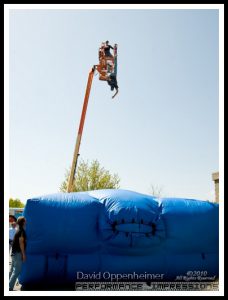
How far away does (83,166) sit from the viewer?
29.5 metres

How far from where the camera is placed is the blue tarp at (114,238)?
24.6 feet

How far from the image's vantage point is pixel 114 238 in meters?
7.69

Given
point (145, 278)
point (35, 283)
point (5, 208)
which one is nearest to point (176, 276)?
point (145, 278)

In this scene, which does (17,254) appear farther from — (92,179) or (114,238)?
(92,179)

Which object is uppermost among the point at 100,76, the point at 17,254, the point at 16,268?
the point at 100,76

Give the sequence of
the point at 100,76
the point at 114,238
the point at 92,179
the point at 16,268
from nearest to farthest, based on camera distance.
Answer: the point at 16,268, the point at 114,238, the point at 100,76, the point at 92,179

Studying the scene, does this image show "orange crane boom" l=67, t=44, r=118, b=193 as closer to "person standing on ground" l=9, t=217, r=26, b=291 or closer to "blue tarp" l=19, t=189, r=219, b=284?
"blue tarp" l=19, t=189, r=219, b=284

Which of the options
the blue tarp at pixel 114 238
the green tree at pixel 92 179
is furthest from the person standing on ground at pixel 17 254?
the green tree at pixel 92 179

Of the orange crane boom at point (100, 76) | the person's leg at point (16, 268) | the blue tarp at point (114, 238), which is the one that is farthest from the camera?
the orange crane boom at point (100, 76)

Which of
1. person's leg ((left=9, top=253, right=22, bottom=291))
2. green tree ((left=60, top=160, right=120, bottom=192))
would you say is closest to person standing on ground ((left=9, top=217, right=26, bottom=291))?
person's leg ((left=9, top=253, right=22, bottom=291))

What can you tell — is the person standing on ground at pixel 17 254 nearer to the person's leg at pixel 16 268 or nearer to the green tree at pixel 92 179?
the person's leg at pixel 16 268

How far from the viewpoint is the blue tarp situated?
7484 mm

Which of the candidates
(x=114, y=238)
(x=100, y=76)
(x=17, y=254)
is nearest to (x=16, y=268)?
(x=17, y=254)

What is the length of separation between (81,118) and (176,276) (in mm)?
6032
